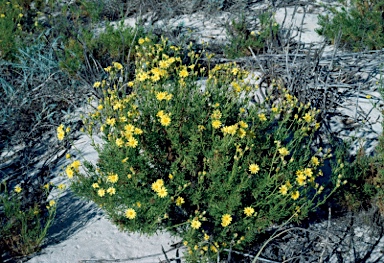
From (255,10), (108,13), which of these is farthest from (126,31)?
(255,10)

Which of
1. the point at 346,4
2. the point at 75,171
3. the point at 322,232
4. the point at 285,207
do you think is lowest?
the point at 322,232

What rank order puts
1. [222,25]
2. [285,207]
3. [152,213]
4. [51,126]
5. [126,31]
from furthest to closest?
[222,25] → [126,31] → [51,126] → [285,207] → [152,213]

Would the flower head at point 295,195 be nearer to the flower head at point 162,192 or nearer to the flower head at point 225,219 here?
the flower head at point 225,219

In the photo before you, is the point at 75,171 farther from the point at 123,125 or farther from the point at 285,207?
the point at 285,207

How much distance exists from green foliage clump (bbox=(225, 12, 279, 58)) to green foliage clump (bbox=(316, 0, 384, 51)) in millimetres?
561

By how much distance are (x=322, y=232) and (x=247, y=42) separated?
7.42 ft

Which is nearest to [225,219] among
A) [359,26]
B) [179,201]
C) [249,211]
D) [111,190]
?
[249,211]

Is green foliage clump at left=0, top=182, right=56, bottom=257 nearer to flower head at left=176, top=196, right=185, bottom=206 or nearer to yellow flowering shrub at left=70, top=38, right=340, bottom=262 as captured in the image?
yellow flowering shrub at left=70, top=38, right=340, bottom=262

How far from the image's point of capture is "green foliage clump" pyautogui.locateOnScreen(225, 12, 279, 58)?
472 centimetres

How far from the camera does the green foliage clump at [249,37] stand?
15.5 feet

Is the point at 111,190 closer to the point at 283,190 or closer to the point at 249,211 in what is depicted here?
the point at 249,211

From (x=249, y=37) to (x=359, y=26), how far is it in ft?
3.63

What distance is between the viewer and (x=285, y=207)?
2.96 metres

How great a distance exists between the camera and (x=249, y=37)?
15.8 ft
